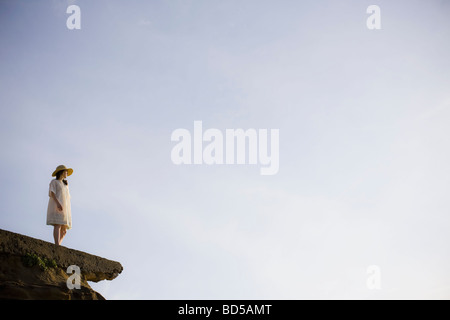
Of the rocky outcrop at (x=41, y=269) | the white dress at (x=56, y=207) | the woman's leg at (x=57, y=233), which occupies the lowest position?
the rocky outcrop at (x=41, y=269)

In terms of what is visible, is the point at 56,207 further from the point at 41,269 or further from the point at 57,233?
the point at 41,269

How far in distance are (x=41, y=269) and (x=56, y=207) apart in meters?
1.84

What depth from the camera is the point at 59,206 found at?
8594 mm

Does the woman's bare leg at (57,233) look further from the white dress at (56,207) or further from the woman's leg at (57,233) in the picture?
the white dress at (56,207)

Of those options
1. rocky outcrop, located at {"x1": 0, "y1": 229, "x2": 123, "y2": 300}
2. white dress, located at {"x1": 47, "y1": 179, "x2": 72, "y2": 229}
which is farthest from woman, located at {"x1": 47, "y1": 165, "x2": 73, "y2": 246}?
rocky outcrop, located at {"x1": 0, "y1": 229, "x2": 123, "y2": 300}

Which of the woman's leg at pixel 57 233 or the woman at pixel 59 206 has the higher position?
the woman at pixel 59 206

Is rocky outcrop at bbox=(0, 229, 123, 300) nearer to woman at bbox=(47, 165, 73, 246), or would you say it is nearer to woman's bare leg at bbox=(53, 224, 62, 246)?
woman's bare leg at bbox=(53, 224, 62, 246)

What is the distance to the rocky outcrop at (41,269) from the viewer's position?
6.52 meters

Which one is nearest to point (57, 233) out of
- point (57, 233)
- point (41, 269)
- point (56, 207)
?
point (57, 233)

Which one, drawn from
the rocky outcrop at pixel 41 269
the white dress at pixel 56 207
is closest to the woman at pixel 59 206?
the white dress at pixel 56 207
